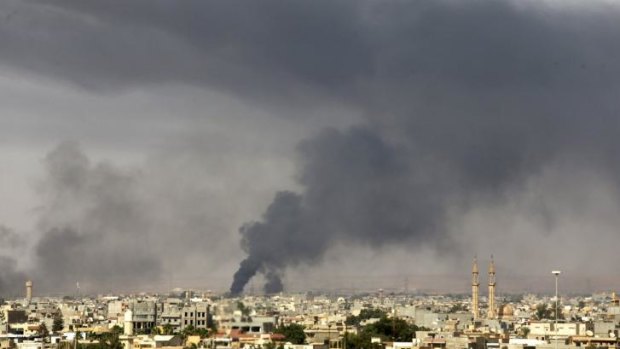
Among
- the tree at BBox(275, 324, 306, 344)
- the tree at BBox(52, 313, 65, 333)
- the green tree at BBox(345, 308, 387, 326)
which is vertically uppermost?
the green tree at BBox(345, 308, 387, 326)

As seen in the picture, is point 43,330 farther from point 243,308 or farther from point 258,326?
point 243,308

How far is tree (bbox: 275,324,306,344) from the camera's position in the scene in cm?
7744

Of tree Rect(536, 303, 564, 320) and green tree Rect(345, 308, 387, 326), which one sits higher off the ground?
tree Rect(536, 303, 564, 320)

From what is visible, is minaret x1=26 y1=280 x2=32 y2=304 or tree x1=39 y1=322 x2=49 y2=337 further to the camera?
minaret x1=26 y1=280 x2=32 y2=304

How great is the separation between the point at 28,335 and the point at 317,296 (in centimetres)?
5769

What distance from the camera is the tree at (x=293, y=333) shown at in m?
77.4

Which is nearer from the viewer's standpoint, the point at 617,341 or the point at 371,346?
the point at 371,346

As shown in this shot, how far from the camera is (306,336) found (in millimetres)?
82812

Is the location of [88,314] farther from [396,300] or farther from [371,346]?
[396,300]

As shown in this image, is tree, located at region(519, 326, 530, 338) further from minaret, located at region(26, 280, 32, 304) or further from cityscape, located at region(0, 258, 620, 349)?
minaret, located at region(26, 280, 32, 304)

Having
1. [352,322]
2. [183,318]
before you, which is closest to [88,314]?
[352,322]

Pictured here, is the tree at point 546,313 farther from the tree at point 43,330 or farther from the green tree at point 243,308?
the green tree at point 243,308

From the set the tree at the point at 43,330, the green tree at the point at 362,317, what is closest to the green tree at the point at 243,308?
the tree at the point at 43,330

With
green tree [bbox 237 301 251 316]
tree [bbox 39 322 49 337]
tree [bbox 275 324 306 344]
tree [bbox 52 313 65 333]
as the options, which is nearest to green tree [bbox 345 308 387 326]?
tree [bbox 52 313 65 333]
